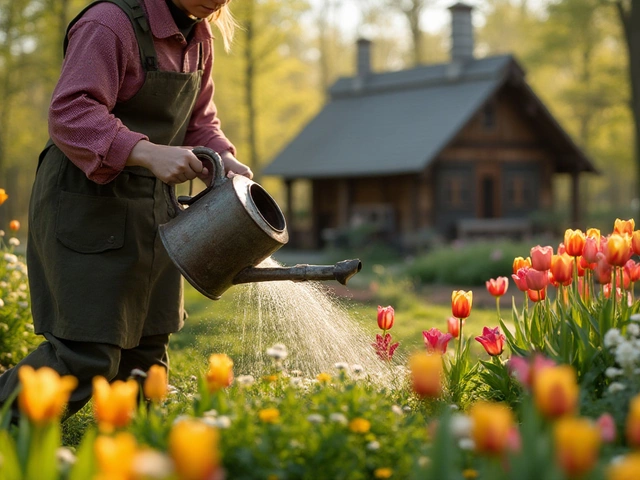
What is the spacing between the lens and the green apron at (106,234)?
3.28m

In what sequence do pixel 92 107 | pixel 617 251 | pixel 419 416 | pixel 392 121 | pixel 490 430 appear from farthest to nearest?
pixel 392 121, pixel 92 107, pixel 617 251, pixel 419 416, pixel 490 430

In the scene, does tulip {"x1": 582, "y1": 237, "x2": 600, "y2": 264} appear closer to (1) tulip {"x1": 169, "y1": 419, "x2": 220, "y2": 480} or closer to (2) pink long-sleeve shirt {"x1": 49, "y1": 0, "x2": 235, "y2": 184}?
(2) pink long-sleeve shirt {"x1": 49, "y1": 0, "x2": 235, "y2": 184}

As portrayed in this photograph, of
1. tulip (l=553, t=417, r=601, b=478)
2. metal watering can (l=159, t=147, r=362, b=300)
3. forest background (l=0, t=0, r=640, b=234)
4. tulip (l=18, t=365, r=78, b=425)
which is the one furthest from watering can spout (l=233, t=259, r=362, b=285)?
forest background (l=0, t=0, r=640, b=234)

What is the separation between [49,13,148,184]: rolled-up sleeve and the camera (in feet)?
10.1

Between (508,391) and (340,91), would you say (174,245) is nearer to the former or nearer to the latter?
(508,391)

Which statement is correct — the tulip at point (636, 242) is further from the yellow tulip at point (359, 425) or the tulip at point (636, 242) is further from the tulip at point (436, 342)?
the yellow tulip at point (359, 425)

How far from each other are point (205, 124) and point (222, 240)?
3.53ft

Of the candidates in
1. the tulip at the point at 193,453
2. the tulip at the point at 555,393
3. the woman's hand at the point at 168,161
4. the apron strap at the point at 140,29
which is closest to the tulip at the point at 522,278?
the woman's hand at the point at 168,161

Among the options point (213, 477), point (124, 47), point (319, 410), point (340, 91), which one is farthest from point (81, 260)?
point (340, 91)

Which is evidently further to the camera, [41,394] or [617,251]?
[617,251]

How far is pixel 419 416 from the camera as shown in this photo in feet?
8.57

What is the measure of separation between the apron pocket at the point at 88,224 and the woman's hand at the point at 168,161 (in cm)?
33

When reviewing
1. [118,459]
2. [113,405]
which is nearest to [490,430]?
[118,459]

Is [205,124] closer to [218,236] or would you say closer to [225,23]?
[225,23]
